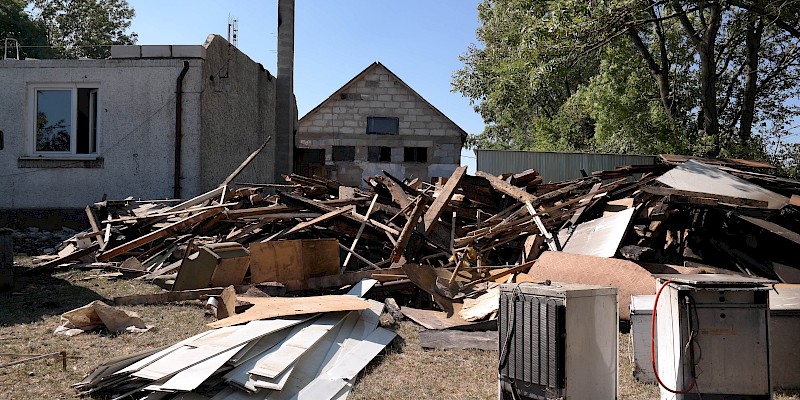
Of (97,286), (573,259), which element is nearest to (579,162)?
(573,259)

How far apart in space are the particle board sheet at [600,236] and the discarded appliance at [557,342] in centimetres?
363

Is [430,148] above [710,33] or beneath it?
beneath

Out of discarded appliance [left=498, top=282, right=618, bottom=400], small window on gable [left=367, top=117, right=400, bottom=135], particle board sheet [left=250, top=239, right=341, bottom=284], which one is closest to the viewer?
discarded appliance [left=498, top=282, right=618, bottom=400]

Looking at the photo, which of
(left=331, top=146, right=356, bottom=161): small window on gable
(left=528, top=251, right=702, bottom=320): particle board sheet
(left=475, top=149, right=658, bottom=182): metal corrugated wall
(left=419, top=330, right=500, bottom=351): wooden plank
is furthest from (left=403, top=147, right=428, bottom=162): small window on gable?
(left=419, top=330, right=500, bottom=351): wooden plank

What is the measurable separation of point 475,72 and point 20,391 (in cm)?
2485

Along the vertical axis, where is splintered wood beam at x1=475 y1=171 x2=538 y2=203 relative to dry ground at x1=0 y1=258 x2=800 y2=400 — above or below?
above

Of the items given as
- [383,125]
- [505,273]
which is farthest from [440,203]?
[383,125]

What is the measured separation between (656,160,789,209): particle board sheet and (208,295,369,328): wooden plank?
498 cm

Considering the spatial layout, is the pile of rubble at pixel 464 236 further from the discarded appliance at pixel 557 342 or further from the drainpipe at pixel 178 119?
the discarded appliance at pixel 557 342

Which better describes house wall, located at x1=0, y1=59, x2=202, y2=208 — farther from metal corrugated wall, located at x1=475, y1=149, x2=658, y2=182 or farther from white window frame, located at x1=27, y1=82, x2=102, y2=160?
metal corrugated wall, located at x1=475, y1=149, x2=658, y2=182

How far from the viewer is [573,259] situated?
7395 millimetres

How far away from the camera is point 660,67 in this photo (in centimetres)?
2159

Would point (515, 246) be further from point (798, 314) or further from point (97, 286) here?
point (97, 286)

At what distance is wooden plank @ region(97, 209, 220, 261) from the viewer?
392 inches
